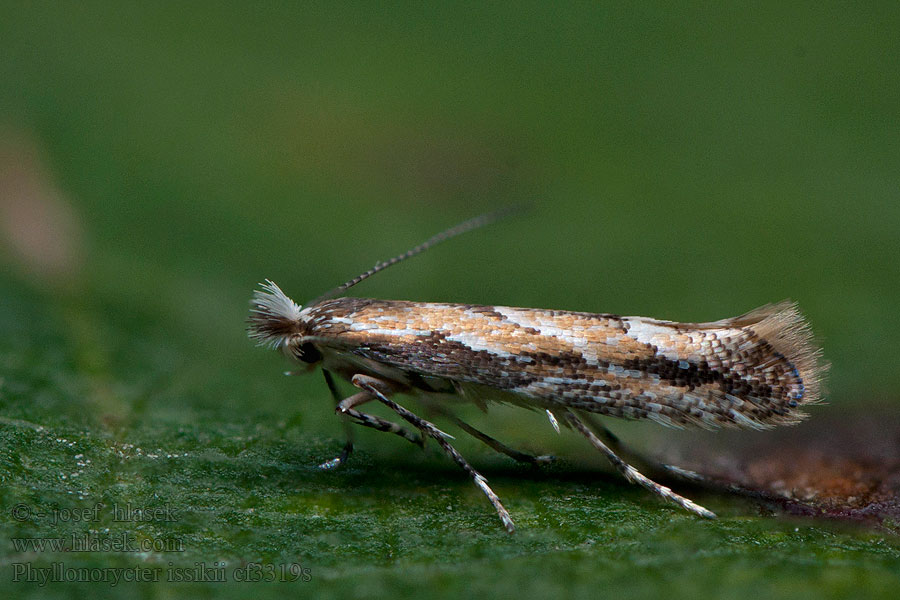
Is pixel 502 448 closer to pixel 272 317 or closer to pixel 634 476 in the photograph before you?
pixel 634 476

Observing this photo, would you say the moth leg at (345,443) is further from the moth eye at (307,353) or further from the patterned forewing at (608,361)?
the patterned forewing at (608,361)

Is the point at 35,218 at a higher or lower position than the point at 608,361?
higher

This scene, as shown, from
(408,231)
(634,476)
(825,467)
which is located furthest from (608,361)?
(408,231)

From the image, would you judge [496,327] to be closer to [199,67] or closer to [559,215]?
[559,215]

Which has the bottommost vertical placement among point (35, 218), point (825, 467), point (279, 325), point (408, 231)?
point (825, 467)

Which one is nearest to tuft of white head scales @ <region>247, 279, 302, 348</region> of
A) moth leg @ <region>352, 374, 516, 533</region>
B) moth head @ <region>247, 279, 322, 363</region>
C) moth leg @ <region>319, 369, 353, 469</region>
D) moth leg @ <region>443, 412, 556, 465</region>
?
moth head @ <region>247, 279, 322, 363</region>

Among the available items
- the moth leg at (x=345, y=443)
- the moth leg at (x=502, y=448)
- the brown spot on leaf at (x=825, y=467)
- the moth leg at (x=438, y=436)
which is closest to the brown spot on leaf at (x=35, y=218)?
the moth leg at (x=345, y=443)
